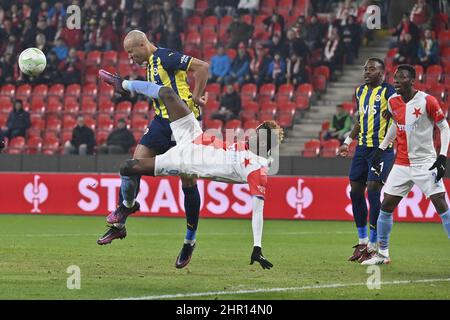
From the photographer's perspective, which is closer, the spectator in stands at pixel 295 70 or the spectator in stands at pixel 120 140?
the spectator in stands at pixel 120 140

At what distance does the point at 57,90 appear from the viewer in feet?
82.6

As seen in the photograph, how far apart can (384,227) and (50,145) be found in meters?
13.6

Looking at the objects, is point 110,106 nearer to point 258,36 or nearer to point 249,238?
point 258,36

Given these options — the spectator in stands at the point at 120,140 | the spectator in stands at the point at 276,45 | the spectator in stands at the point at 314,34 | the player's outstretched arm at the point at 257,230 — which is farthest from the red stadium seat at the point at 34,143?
the player's outstretched arm at the point at 257,230

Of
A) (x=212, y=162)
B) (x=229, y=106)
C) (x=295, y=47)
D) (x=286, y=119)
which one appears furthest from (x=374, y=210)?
(x=295, y=47)

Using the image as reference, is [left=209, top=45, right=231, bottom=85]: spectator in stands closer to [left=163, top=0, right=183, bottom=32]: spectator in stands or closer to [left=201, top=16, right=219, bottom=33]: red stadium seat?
[left=163, top=0, right=183, bottom=32]: spectator in stands

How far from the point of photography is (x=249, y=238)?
1564 centimetres

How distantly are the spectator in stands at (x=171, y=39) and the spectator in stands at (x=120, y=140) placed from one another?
3.59 metres

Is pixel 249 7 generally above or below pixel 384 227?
above

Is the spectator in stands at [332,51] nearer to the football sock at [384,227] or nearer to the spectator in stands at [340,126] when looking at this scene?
the spectator in stands at [340,126]

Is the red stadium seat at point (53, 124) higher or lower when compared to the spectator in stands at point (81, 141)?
higher

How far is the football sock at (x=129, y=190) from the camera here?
36.0 feet

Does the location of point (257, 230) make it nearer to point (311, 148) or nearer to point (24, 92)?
point (311, 148)

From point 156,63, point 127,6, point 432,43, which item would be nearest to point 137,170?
point 156,63
